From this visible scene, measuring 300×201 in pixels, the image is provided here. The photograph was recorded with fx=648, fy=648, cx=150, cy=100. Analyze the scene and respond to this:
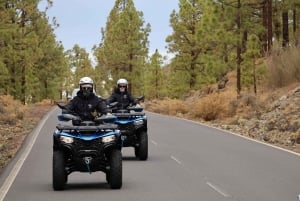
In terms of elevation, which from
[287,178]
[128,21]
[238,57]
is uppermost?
[128,21]

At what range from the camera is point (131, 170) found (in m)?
15.1

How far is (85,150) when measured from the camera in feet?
38.0

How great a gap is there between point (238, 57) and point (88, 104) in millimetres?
23750

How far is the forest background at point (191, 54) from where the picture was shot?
114ft

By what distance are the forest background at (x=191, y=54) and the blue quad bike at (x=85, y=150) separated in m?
10.8

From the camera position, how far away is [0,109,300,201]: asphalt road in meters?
11.3

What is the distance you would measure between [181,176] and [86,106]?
108 inches

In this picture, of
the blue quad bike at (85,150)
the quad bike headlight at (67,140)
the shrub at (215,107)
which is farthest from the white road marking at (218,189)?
the shrub at (215,107)

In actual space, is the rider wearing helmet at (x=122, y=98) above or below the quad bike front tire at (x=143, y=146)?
above

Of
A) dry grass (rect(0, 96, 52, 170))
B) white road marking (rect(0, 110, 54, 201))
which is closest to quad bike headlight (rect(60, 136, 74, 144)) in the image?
white road marking (rect(0, 110, 54, 201))

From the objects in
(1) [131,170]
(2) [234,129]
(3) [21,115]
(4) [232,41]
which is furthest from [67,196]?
(3) [21,115]

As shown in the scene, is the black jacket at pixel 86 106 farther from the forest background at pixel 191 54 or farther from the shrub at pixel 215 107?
the shrub at pixel 215 107

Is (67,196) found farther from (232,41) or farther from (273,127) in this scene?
(232,41)

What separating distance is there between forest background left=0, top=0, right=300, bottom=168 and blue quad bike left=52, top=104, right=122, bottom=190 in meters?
10.8
